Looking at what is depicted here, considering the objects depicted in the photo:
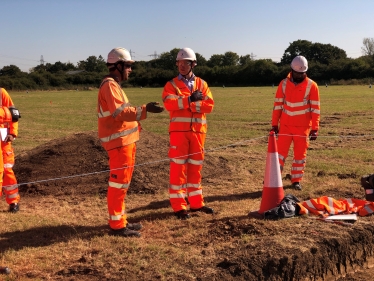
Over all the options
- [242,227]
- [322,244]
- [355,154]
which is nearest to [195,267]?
[242,227]

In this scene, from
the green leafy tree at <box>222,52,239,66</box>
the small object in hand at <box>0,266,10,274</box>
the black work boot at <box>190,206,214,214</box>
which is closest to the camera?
the small object in hand at <box>0,266,10,274</box>

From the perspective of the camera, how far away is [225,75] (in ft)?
249

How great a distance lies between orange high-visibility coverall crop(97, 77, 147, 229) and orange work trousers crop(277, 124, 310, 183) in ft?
10.7

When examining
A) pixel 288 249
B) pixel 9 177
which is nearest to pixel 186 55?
pixel 288 249

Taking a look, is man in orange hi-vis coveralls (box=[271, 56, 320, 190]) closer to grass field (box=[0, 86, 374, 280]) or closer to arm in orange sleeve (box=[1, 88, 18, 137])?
grass field (box=[0, 86, 374, 280])

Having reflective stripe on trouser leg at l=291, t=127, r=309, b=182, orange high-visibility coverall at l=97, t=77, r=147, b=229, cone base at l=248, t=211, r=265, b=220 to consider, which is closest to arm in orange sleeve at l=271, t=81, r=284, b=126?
reflective stripe on trouser leg at l=291, t=127, r=309, b=182

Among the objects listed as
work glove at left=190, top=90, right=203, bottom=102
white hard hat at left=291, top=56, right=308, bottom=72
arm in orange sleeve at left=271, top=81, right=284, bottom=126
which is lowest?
arm in orange sleeve at left=271, top=81, right=284, bottom=126

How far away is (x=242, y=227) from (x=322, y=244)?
95 centimetres

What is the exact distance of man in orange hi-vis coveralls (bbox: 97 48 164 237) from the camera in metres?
4.71

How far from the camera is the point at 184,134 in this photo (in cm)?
573

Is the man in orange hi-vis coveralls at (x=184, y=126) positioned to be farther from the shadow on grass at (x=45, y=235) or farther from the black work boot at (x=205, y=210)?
the shadow on grass at (x=45, y=235)

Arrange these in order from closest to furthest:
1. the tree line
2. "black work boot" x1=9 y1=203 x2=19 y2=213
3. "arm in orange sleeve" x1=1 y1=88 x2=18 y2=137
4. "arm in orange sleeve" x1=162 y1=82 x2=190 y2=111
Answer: "arm in orange sleeve" x1=162 y1=82 x2=190 y2=111 → "arm in orange sleeve" x1=1 y1=88 x2=18 y2=137 → "black work boot" x1=9 y1=203 x2=19 y2=213 → the tree line

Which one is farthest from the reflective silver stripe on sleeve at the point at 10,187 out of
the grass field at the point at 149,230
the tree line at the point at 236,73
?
the tree line at the point at 236,73

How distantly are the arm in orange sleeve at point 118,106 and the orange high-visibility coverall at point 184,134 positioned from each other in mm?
930
